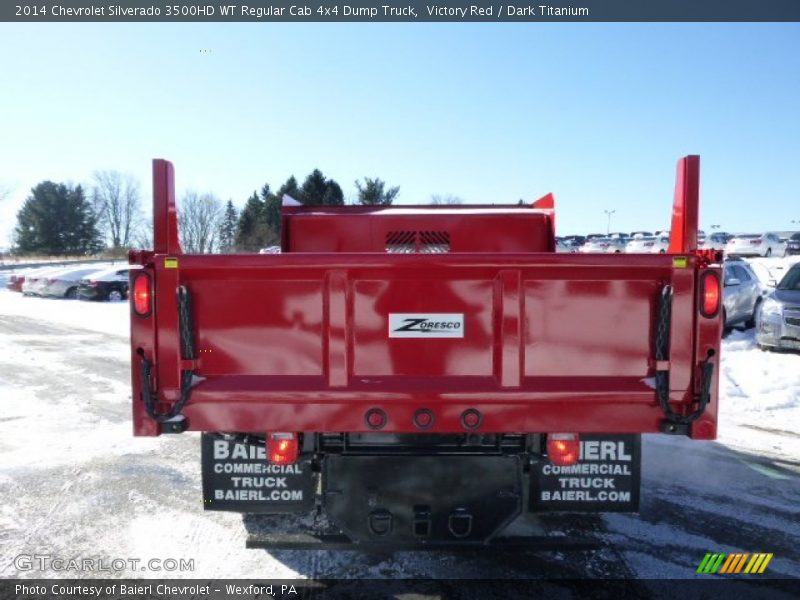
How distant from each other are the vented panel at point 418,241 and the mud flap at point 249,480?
183 centimetres

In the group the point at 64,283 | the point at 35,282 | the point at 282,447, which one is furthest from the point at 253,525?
the point at 35,282

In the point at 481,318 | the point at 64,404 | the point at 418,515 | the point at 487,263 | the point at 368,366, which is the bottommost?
the point at 64,404

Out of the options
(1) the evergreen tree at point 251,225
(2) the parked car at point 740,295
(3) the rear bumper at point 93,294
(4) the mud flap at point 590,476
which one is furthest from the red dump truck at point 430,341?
(1) the evergreen tree at point 251,225

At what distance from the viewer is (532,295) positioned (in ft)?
9.45

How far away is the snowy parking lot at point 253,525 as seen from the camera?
3.62 m

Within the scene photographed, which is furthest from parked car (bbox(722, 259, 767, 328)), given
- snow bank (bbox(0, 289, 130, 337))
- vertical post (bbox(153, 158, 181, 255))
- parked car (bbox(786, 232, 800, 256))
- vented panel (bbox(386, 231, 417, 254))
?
parked car (bbox(786, 232, 800, 256))

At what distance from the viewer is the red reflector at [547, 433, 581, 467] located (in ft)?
9.91

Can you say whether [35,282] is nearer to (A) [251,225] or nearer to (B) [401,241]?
(A) [251,225]

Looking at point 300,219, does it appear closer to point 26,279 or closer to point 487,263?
point 487,263

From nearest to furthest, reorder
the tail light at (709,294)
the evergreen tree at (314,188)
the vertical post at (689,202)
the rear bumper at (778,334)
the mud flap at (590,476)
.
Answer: the tail light at (709,294), the vertical post at (689,202), the mud flap at (590,476), the rear bumper at (778,334), the evergreen tree at (314,188)

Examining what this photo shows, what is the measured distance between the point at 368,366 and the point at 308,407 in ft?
1.19

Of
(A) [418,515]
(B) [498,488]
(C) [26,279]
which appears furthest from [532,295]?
(C) [26,279]

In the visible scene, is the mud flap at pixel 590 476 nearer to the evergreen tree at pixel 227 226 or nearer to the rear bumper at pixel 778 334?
the rear bumper at pixel 778 334
